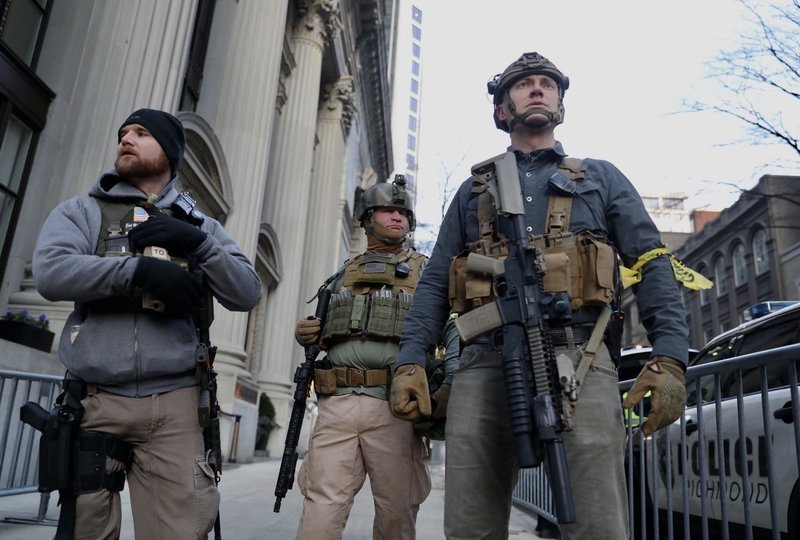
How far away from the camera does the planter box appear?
20.2 ft

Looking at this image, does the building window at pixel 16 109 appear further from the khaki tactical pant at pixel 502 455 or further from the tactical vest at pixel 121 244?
the khaki tactical pant at pixel 502 455

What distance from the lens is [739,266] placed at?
112 feet

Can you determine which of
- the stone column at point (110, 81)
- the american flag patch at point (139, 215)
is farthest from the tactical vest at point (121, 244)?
the stone column at point (110, 81)

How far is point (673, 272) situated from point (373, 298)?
5.69ft

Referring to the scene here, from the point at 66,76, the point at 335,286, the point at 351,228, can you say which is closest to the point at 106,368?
the point at 335,286

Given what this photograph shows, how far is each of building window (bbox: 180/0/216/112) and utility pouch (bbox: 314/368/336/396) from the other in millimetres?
9464

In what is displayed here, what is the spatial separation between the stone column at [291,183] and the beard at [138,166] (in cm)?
1336

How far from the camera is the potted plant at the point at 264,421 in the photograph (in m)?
14.2

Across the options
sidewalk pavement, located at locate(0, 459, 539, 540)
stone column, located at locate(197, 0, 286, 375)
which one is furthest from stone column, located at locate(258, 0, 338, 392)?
sidewalk pavement, located at locate(0, 459, 539, 540)

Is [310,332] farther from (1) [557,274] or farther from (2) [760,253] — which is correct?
(2) [760,253]

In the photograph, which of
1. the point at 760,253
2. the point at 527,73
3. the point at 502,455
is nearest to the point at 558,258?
the point at 502,455

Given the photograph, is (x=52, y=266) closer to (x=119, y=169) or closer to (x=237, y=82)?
(x=119, y=169)

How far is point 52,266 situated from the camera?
Result: 2096 millimetres

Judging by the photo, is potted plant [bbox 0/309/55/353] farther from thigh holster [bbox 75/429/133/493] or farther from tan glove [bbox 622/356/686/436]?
tan glove [bbox 622/356/686/436]
